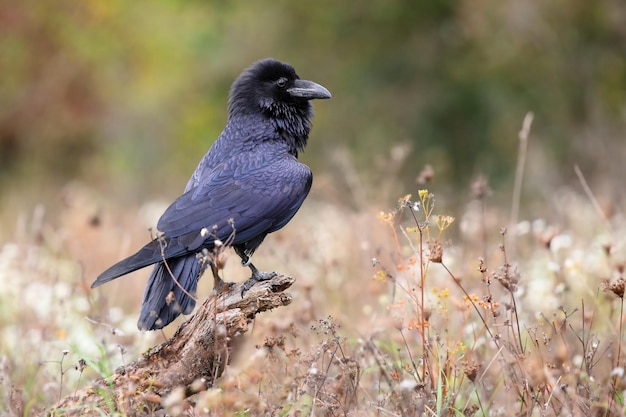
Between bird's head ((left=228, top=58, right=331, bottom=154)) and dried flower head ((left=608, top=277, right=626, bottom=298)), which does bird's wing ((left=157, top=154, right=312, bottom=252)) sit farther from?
dried flower head ((left=608, top=277, right=626, bottom=298))

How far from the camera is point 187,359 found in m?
3.52

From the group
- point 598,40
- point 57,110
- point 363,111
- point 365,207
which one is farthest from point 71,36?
point 365,207

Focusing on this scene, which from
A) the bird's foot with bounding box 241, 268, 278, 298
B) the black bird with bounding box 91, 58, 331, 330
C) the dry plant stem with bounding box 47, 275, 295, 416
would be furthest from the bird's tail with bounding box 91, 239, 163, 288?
the bird's foot with bounding box 241, 268, 278, 298

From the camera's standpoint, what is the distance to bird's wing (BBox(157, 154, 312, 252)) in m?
3.98

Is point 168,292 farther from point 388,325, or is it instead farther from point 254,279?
point 388,325

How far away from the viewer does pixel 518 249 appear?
22.2ft

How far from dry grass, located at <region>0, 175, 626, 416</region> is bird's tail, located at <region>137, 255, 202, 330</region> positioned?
23 cm

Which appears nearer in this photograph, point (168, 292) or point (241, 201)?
point (168, 292)

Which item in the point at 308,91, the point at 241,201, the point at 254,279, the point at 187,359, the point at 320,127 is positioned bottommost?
the point at 187,359

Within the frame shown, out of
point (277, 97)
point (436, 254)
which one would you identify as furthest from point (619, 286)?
point (277, 97)

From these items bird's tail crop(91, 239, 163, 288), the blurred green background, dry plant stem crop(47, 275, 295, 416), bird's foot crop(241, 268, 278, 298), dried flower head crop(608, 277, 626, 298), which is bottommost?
dried flower head crop(608, 277, 626, 298)

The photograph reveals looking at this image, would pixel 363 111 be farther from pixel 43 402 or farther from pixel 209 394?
pixel 209 394

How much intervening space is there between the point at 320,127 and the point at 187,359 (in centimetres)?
1122

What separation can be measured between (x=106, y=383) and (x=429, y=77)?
1066cm
